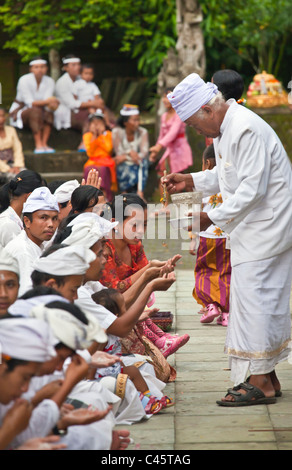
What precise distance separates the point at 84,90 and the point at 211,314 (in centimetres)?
761

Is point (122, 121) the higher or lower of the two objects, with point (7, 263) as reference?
lower

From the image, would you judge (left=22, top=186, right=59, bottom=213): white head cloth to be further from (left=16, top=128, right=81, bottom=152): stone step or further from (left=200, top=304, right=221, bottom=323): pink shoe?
(left=16, top=128, right=81, bottom=152): stone step

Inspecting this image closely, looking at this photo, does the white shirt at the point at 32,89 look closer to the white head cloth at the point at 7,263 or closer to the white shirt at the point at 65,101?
the white shirt at the point at 65,101

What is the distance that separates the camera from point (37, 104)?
1412 centimetres

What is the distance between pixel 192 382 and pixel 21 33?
11094mm

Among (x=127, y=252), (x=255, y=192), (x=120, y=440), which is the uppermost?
(x=255, y=192)

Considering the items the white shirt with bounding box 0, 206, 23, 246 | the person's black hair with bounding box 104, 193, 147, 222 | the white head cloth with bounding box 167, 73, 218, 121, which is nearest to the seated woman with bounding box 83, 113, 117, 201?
the white shirt with bounding box 0, 206, 23, 246

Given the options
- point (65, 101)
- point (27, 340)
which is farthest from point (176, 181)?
point (65, 101)

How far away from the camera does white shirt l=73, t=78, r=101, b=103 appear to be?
1444cm

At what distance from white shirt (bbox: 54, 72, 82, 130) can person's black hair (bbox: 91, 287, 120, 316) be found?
968 cm

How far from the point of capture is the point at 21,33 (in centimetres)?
1562

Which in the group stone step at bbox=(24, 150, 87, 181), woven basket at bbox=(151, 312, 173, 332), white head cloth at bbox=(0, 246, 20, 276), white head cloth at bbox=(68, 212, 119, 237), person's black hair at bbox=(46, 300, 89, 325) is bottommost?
stone step at bbox=(24, 150, 87, 181)

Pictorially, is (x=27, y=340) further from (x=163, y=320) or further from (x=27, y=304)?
(x=163, y=320)

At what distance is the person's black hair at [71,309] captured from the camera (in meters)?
3.79
